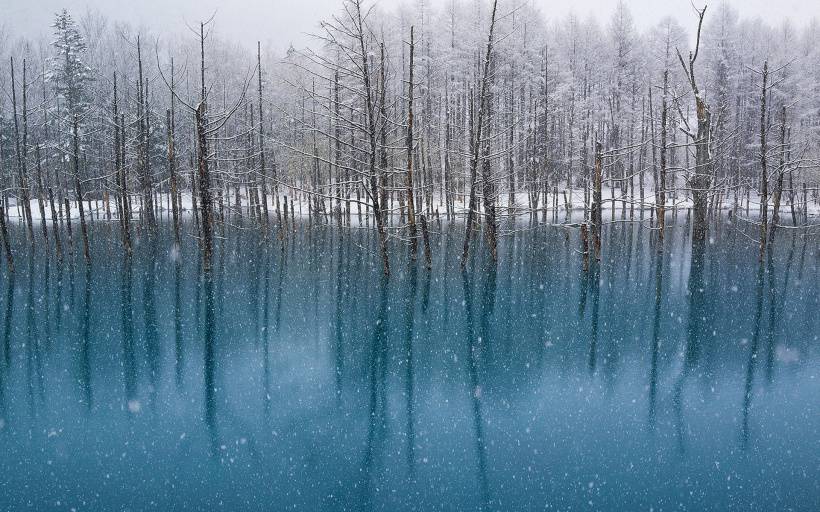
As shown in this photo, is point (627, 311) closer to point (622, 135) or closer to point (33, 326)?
point (33, 326)

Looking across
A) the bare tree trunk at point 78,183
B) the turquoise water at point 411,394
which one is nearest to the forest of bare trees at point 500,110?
the bare tree trunk at point 78,183

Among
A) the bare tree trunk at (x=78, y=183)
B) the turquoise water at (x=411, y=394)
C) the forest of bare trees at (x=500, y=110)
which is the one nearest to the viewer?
the turquoise water at (x=411, y=394)

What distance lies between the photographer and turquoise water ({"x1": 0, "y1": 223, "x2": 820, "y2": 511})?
6859 millimetres

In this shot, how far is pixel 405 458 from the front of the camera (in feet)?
24.8

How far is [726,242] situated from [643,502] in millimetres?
27511

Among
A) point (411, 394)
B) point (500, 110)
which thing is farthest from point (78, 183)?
point (500, 110)

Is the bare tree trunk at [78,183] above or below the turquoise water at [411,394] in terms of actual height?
above

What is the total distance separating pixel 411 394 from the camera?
986 cm

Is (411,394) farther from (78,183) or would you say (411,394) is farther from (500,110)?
(500,110)

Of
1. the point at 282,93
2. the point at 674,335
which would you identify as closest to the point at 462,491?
the point at 674,335

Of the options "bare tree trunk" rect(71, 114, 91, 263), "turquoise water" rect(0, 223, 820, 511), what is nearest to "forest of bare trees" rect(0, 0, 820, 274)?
"bare tree trunk" rect(71, 114, 91, 263)

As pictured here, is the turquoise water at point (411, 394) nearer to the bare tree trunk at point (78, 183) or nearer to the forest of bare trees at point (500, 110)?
the bare tree trunk at point (78, 183)

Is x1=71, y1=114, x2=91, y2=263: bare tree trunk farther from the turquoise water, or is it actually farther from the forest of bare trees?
the forest of bare trees

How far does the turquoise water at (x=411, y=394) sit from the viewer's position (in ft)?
22.5
